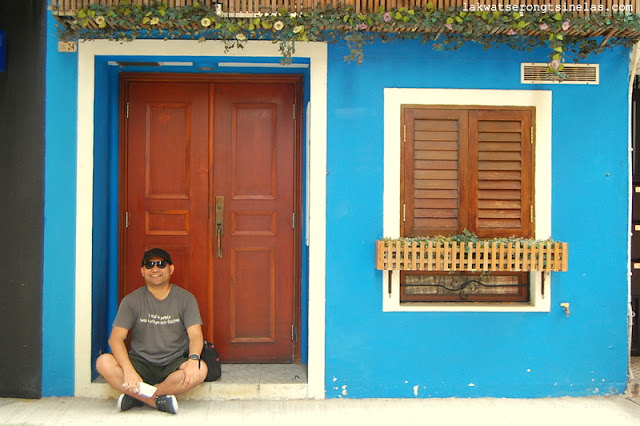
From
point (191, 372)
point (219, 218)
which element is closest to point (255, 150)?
point (219, 218)

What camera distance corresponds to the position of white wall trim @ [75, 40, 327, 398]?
443 cm

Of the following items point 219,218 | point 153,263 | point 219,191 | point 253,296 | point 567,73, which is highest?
point 567,73

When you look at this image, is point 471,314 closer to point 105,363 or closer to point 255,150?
point 255,150

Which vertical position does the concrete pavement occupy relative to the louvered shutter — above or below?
below

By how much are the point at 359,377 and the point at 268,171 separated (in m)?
1.85

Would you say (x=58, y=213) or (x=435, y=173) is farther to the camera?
(x=435, y=173)

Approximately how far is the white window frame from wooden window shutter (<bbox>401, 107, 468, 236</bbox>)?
4.2 inches

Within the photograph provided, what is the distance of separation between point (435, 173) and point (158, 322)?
2.43 meters

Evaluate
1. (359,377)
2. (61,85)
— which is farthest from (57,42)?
(359,377)

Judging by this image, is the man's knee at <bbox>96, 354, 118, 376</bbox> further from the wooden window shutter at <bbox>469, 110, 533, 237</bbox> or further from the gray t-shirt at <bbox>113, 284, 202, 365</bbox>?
the wooden window shutter at <bbox>469, 110, 533, 237</bbox>

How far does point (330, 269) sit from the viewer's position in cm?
448

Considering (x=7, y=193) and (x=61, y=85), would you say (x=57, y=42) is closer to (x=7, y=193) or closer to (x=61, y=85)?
(x=61, y=85)

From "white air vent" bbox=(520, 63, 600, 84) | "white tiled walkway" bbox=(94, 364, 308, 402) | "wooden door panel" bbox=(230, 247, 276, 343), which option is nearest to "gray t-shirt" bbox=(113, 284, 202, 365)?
"white tiled walkway" bbox=(94, 364, 308, 402)

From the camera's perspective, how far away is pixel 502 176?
454 centimetres
